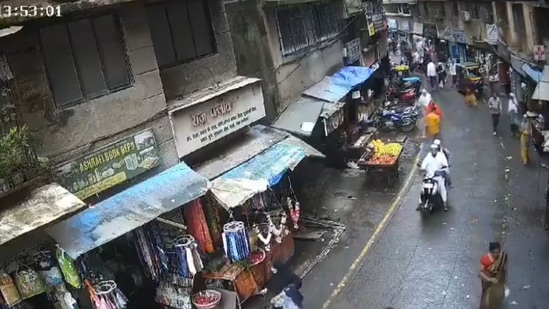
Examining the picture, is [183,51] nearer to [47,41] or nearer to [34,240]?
[47,41]

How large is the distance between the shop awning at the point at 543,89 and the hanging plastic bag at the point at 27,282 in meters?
14.3

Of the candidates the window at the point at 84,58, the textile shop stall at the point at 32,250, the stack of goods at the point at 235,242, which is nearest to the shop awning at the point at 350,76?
the stack of goods at the point at 235,242

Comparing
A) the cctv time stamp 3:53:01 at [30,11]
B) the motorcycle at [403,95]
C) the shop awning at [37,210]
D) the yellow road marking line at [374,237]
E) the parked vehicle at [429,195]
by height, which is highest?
the cctv time stamp 3:53:01 at [30,11]

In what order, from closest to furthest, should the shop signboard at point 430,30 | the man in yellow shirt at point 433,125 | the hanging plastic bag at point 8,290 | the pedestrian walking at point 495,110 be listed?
the hanging plastic bag at point 8,290 → the pedestrian walking at point 495,110 → the man in yellow shirt at point 433,125 → the shop signboard at point 430,30

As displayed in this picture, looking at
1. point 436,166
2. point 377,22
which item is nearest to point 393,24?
point 377,22

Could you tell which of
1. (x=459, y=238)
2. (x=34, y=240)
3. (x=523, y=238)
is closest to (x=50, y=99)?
(x=34, y=240)

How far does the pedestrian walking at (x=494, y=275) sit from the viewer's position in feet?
34.1

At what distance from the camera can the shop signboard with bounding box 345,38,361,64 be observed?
78.4 feet

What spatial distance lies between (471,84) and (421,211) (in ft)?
48.5

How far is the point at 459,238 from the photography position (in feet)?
46.9

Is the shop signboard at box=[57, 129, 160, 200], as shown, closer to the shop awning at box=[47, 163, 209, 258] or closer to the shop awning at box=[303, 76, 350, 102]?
the shop awning at box=[47, 163, 209, 258]

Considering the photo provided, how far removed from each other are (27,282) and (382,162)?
1136 cm

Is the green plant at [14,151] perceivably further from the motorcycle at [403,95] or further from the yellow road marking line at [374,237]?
the motorcycle at [403,95]

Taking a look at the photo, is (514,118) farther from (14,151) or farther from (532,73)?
(14,151)
